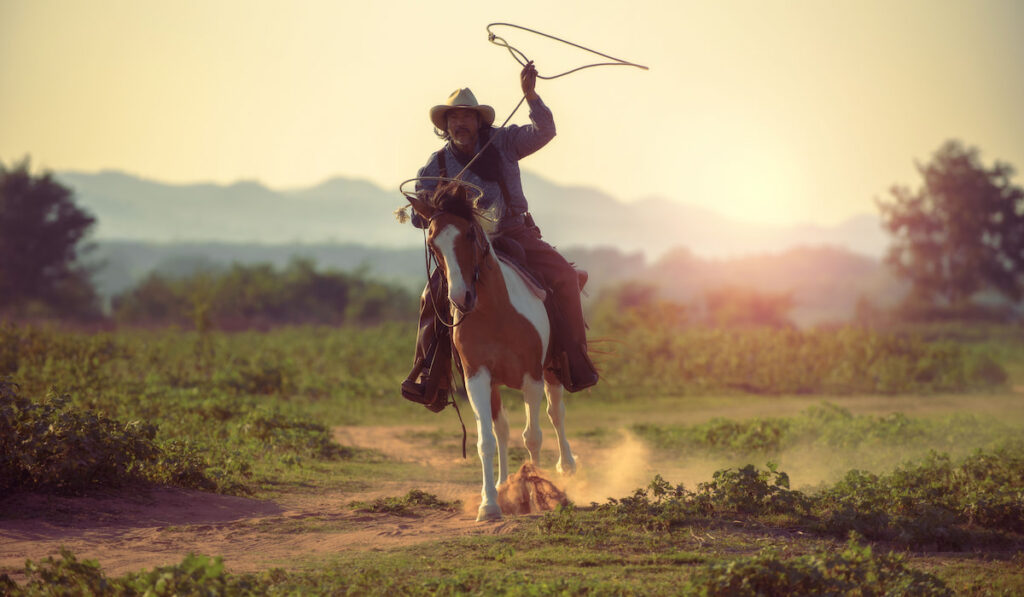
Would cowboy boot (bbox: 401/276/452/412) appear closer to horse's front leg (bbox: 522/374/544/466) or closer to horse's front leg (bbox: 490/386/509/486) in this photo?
horse's front leg (bbox: 490/386/509/486)

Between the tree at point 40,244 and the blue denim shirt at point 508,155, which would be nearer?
the blue denim shirt at point 508,155

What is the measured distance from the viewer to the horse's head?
700 cm

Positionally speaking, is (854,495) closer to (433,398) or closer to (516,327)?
(516,327)

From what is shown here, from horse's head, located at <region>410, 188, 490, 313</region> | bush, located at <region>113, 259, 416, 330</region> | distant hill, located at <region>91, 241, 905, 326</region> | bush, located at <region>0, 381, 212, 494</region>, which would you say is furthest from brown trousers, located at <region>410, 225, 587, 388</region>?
distant hill, located at <region>91, 241, 905, 326</region>

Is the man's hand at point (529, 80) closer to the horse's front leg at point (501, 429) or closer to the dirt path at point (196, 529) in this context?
the horse's front leg at point (501, 429)

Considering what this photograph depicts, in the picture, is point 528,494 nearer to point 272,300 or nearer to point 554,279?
point 554,279

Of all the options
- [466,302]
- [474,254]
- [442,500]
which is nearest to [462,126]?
[474,254]

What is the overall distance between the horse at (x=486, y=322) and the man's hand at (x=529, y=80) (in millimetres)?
1199

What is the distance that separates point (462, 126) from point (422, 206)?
1.17 m

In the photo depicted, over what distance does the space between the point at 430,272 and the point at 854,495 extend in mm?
3787

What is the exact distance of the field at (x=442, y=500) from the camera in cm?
552

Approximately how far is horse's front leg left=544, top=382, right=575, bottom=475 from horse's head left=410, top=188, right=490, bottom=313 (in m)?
2.32

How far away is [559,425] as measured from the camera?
30.2 ft

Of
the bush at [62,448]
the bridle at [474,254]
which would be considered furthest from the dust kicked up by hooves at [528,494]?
the bush at [62,448]
